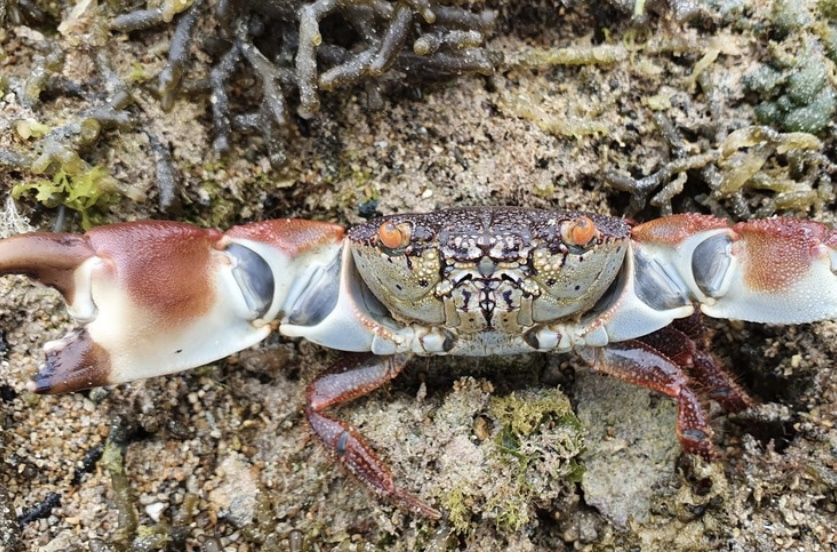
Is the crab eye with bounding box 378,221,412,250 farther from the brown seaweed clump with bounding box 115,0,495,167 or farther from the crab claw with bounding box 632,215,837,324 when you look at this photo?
the crab claw with bounding box 632,215,837,324

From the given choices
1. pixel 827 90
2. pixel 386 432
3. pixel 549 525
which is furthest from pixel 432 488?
pixel 827 90

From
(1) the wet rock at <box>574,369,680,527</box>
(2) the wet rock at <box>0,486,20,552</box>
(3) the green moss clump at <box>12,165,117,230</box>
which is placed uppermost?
(3) the green moss clump at <box>12,165,117,230</box>

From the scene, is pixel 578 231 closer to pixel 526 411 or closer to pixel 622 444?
pixel 526 411

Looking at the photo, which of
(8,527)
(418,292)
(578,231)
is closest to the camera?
(578,231)

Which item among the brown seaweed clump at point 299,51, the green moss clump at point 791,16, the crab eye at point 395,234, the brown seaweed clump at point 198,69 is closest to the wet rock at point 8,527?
the brown seaweed clump at point 198,69

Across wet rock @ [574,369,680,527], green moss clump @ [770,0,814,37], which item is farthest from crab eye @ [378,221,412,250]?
green moss clump @ [770,0,814,37]

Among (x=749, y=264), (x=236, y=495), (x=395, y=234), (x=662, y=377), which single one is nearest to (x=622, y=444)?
(x=662, y=377)

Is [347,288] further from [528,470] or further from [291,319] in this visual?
[528,470]
